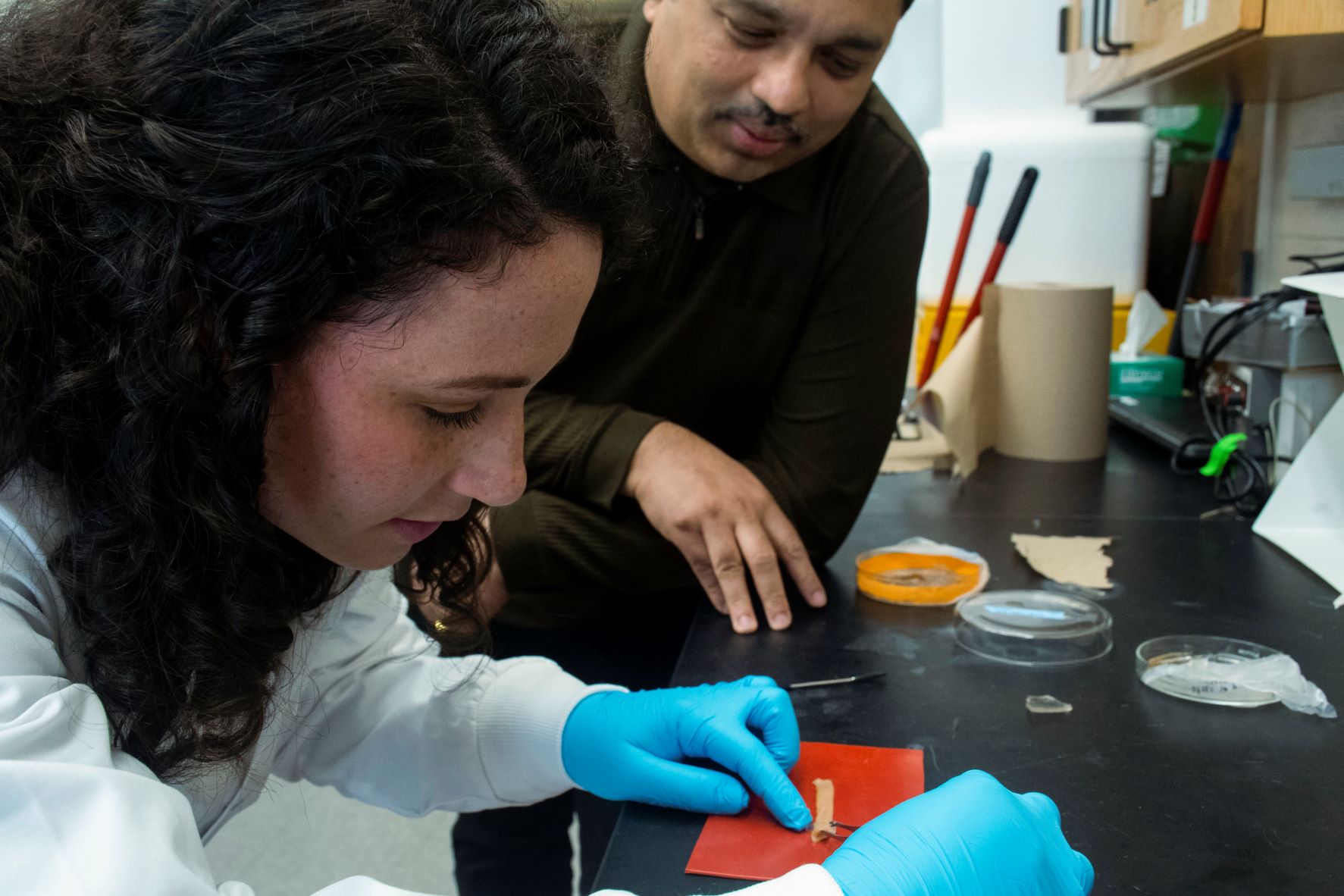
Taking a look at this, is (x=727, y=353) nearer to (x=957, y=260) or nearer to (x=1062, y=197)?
(x=957, y=260)

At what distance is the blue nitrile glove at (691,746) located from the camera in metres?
0.81

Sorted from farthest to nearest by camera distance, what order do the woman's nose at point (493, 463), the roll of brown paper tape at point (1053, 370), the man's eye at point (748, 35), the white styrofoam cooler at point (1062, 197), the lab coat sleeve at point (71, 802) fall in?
1. the white styrofoam cooler at point (1062, 197)
2. the roll of brown paper tape at point (1053, 370)
3. the man's eye at point (748, 35)
4. the woman's nose at point (493, 463)
5. the lab coat sleeve at point (71, 802)

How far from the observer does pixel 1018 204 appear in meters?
2.06

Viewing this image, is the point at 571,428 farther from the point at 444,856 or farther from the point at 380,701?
the point at 444,856

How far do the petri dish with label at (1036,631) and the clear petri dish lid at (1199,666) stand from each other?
43mm

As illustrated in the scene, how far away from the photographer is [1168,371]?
2.16 meters

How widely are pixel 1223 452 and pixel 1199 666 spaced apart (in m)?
0.69

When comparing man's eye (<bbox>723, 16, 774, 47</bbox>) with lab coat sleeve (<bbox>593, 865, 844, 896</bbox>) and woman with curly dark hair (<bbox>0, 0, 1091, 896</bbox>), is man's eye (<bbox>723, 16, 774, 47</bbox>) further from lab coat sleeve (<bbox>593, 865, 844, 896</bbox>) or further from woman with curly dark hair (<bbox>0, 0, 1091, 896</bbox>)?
lab coat sleeve (<bbox>593, 865, 844, 896</bbox>)

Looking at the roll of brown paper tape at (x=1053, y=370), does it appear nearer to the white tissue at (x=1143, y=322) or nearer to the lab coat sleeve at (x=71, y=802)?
the white tissue at (x=1143, y=322)

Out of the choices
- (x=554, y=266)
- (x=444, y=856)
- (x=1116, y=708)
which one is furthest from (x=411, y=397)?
(x=444, y=856)

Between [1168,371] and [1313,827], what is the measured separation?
157 centimetres

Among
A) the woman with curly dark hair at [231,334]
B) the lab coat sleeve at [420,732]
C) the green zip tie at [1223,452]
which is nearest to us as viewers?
the woman with curly dark hair at [231,334]

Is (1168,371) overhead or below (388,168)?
below

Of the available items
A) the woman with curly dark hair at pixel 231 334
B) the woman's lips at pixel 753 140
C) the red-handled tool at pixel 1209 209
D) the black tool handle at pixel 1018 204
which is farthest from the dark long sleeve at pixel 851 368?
the red-handled tool at pixel 1209 209
